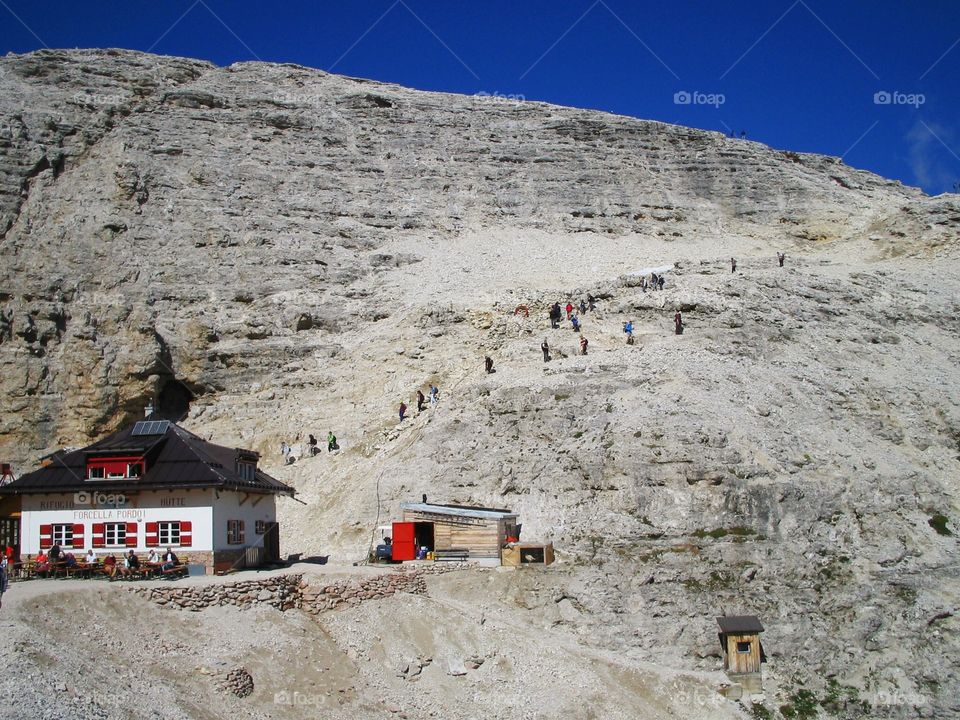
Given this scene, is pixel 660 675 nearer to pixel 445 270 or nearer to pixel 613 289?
pixel 613 289

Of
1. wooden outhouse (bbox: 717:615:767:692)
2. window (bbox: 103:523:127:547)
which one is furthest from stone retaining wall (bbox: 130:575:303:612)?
wooden outhouse (bbox: 717:615:767:692)

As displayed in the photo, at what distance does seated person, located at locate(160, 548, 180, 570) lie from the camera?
31.4 m

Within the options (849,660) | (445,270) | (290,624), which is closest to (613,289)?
(445,270)

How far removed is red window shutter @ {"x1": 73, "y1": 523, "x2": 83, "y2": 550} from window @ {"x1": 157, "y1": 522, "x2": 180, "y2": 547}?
2.76m

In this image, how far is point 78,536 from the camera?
33469 mm

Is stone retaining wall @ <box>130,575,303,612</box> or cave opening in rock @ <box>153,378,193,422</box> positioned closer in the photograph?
stone retaining wall @ <box>130,575,303,612</box>

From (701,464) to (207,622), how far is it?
19835mm

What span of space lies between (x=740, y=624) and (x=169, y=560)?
19311 mm

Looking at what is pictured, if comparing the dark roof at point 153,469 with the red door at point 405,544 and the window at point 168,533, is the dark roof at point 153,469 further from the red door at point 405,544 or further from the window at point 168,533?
the red door at point 405,544

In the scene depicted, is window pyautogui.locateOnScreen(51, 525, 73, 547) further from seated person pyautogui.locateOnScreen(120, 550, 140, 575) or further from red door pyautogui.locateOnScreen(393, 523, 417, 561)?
red door pyautogui.locateOnScreen(393, 523, 417, 561)

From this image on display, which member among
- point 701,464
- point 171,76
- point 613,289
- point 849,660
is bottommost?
point 849,660

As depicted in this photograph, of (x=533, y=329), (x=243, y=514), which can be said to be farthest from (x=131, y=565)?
(x=533, y=329)

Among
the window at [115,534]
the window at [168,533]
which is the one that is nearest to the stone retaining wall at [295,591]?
the window at [168,533]

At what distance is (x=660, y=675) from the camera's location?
104 ft
